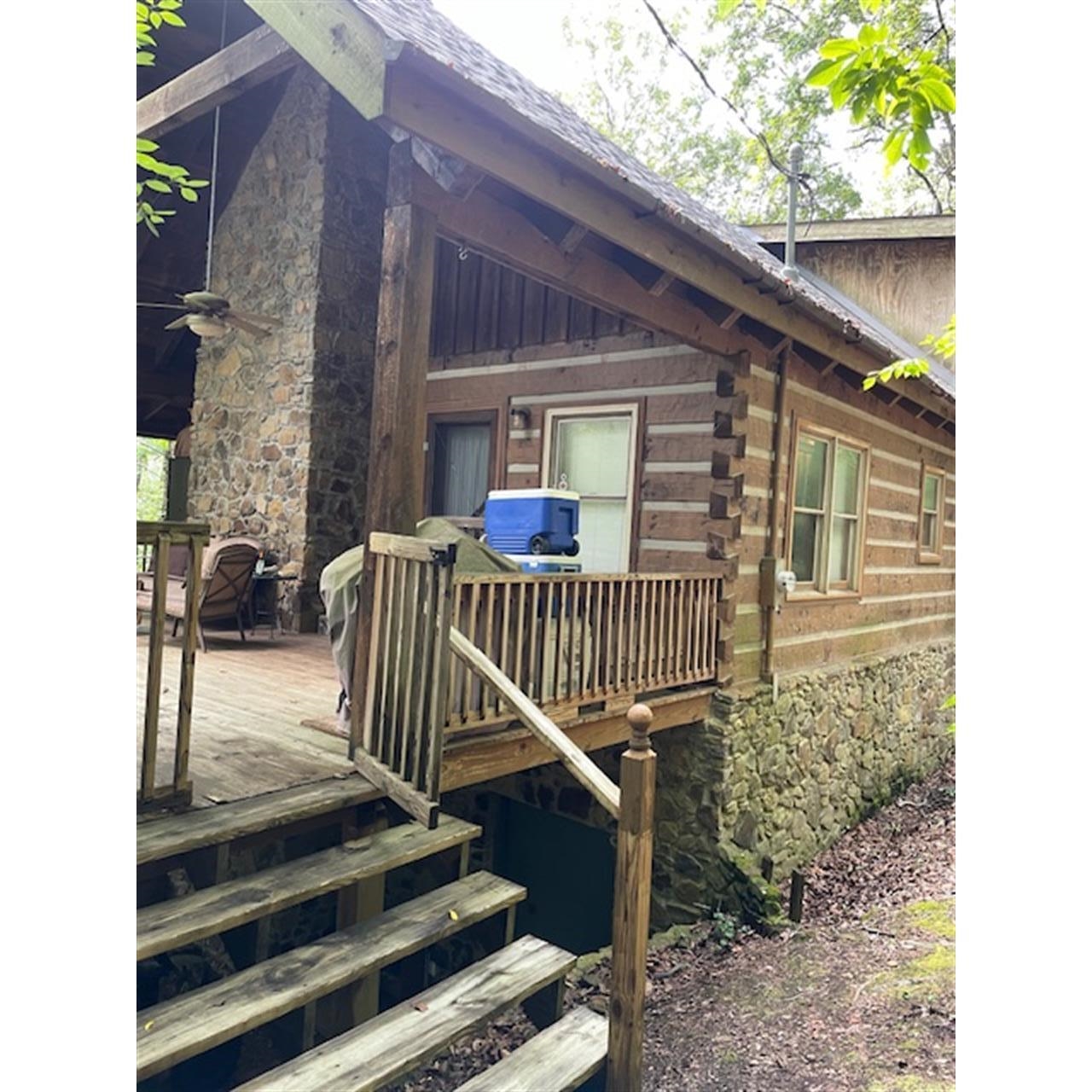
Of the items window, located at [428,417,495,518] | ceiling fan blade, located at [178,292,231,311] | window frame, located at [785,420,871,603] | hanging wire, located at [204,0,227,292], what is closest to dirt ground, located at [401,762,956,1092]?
window frame, located at [785,420,871,603]

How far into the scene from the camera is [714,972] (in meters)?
4.72

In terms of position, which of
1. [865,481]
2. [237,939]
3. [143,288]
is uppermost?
[143,288]

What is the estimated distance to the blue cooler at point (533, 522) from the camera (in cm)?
441

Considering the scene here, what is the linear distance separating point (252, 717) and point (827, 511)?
4.63 meters

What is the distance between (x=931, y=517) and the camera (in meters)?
8.96

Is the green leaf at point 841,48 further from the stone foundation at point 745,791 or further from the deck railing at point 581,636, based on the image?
the stone foundation at point 745,791

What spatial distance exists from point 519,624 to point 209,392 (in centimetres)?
554

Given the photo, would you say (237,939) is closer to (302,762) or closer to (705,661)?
(302,762)

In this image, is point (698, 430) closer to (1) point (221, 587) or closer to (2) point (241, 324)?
(2) point (241, 324)

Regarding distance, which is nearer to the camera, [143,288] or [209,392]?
[209,392]

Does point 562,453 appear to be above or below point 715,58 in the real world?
below

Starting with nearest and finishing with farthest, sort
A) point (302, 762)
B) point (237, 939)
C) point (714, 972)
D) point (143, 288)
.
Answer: point (237, 939)
point (302, 762)
point (714, 972)
point (143, 288)

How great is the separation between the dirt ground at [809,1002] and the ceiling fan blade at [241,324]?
4.90 meters
